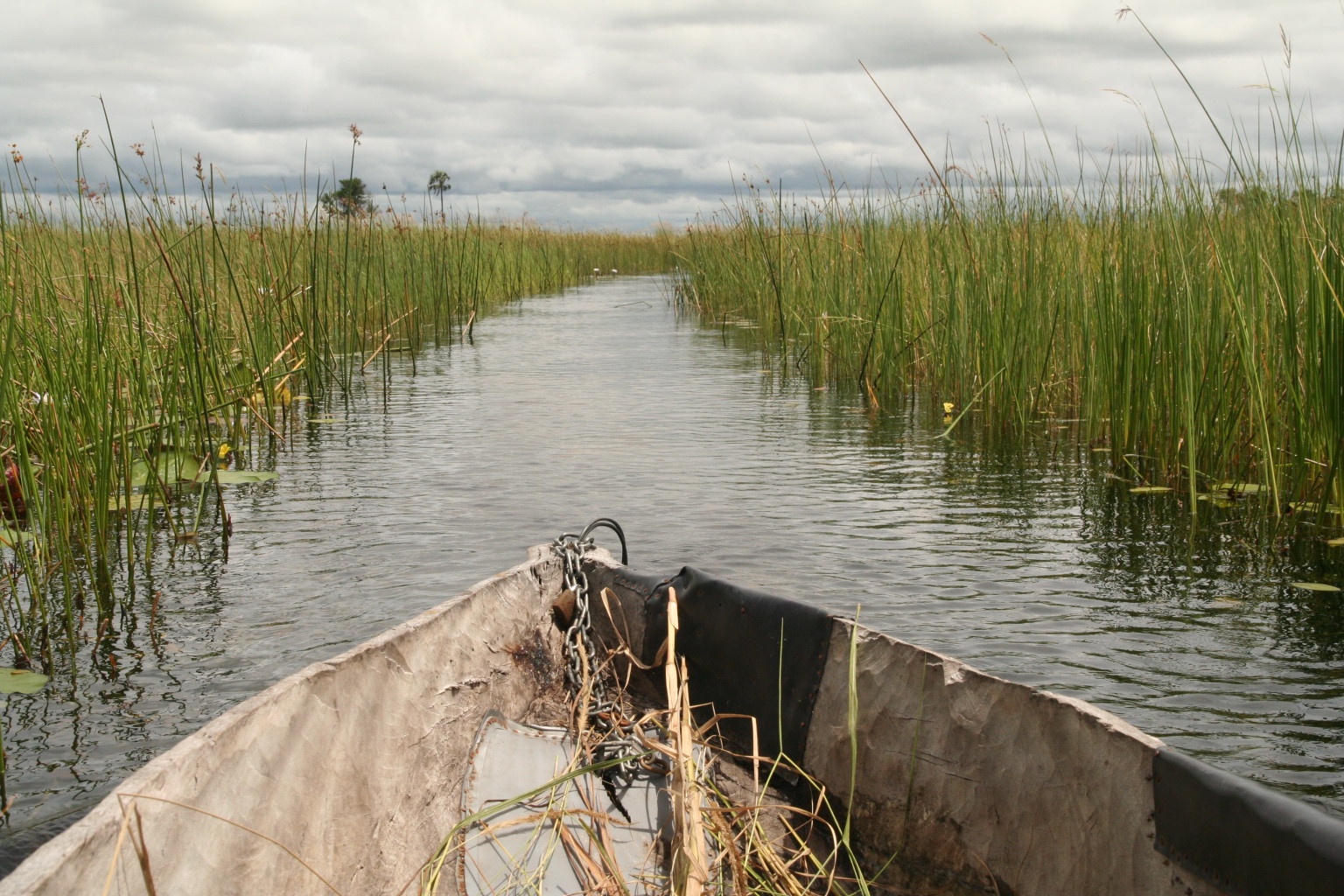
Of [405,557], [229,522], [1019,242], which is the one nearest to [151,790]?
[405,557]

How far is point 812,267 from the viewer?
28.7ft

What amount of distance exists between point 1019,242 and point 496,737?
4.36 m

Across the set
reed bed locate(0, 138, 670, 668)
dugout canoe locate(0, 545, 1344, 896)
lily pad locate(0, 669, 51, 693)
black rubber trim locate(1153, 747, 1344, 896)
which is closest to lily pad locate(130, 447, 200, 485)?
reed bed locate(0, 138, 670, 668)

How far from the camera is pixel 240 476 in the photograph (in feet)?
17.2

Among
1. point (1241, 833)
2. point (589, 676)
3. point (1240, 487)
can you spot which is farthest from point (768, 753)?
point (1240, 487)

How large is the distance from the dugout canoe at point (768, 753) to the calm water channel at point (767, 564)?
75 cm

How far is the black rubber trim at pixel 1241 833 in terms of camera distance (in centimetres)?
136

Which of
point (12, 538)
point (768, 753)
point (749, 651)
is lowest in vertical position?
point (768, 753)

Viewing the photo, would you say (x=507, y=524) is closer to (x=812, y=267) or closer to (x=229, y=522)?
(x=229, y=522)

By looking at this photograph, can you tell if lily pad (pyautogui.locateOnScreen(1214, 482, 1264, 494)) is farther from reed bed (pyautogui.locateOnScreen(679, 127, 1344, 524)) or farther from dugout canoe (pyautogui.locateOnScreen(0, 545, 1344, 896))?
dugout canoe (pyautogui.locateOnScreen(0, 545, 1344, 896))

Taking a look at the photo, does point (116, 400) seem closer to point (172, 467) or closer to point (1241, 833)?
point (172, 467)

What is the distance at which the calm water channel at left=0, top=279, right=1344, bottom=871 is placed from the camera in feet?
9.27

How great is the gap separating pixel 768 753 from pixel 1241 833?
1.20m

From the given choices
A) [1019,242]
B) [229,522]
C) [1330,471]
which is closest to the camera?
[1330,471]
